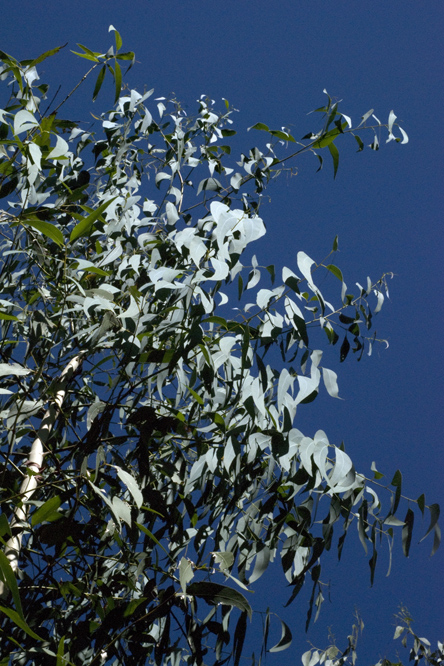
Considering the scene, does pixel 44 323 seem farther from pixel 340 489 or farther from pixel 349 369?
pixel 349 369

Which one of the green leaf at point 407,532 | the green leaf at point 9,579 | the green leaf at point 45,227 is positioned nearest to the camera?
the green leaf at point 9,579

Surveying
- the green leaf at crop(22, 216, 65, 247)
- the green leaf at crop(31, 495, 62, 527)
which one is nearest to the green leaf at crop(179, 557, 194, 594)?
the green leaf at crop(31, 495, 62, 527)

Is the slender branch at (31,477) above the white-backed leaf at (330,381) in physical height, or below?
below

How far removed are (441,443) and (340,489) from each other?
4624 millimetres

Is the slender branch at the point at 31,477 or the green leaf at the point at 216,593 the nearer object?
the green leaf at the point at 216,593

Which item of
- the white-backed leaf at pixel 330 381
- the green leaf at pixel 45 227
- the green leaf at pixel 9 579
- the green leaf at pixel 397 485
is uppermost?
the green leaf at pixel 45 227

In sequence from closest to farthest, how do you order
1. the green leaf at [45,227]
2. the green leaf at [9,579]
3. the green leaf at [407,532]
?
1. the green leaf at [9,579]
2. the green leaf at [45,227]
3. the green leaf at [407,532]

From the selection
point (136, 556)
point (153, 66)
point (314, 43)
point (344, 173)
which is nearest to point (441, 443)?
point (344, 173)

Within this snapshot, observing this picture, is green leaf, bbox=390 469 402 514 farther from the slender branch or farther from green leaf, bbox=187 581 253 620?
the slender branch

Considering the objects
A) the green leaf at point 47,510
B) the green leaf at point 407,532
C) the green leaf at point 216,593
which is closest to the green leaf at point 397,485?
the green leaf at point 407,532

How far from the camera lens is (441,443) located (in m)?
4.98

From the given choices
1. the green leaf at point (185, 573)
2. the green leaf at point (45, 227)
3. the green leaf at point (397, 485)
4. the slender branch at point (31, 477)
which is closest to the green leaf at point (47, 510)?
the slender branch at point (31, 477)

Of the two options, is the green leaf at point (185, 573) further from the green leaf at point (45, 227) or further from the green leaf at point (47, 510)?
the green leaf at point (45, 227)

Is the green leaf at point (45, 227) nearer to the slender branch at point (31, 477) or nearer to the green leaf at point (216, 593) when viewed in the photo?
the slender branch at point (31, 477)
